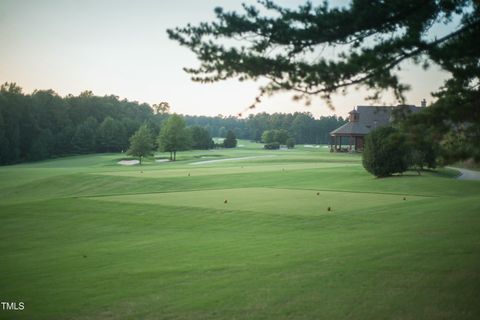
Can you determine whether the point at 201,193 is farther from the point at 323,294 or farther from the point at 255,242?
the point at 323,294

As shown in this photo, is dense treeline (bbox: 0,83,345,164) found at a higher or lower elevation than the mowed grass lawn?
higher

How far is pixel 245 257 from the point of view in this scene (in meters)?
10.9

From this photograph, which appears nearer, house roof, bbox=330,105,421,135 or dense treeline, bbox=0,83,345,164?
house roof, bbox=330,105,421,135

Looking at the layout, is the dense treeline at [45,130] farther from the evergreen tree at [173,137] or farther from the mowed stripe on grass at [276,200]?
the mowed stripe on grass at [276,200]

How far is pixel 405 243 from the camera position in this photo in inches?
434

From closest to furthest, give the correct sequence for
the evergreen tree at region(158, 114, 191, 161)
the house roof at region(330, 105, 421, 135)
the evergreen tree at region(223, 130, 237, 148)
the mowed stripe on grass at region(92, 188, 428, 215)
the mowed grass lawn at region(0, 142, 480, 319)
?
1. the mowed grass lawn at region(0, 142, 480, 319)
2. the mowed stripe on grass at region(92, 188, 428, 215)
3. the house roof at region(330, 105, 421, 135)
4. the evergreen tree at region(158, 114, 191, 161)
5. the evergreen tree at region(223, 130, 237, 148)

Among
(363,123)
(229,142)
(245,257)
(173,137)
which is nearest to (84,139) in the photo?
(173,137)

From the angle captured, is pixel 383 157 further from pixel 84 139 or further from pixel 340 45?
pixel 84 139

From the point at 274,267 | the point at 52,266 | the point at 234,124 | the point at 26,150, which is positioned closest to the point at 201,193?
the point at 52,266

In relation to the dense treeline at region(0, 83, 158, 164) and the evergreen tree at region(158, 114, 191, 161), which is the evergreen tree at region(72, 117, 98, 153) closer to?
the dense treeline at region(0, 83, 158, 164)

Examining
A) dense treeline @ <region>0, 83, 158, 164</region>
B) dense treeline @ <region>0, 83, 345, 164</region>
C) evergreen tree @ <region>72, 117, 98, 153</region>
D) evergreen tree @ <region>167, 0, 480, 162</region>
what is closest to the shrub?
evergreen tree @ <region>167, 0, 480, 162</region>

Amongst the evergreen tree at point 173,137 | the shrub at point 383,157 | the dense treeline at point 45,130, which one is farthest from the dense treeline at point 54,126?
the shrub at point 383,157

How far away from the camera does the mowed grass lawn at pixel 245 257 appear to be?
7.30 metres

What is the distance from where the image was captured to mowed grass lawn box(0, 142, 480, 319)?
287 inches
